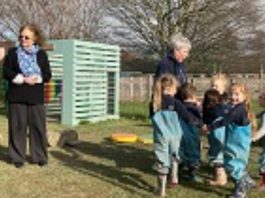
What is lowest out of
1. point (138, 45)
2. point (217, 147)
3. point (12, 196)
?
point (12, 196)

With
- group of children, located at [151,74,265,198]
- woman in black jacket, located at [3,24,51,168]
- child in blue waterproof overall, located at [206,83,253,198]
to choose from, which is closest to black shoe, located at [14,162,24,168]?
woman in black jacket, located at [3,24,51,168]

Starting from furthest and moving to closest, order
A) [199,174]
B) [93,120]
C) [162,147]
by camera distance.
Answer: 1. [93,120]
2. [199,174]
3. [162,147]

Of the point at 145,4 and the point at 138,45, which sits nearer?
the point at 145,4

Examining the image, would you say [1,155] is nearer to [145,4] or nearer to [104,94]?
[104,94]

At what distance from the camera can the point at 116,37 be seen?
3256cm

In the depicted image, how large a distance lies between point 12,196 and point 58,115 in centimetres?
1059

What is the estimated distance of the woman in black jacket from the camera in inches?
292

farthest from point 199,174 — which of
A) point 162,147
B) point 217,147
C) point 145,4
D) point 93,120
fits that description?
point 145,4

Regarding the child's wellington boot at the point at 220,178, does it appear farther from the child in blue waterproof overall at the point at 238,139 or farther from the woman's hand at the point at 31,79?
the woman's hand at the point at 31,79

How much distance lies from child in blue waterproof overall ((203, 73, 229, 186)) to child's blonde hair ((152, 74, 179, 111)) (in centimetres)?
73

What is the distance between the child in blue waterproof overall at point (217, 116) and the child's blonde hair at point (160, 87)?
2.41 ft

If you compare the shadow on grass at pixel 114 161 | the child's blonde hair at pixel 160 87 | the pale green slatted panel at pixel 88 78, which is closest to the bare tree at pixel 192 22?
the pale green slatted panel at pixel 88 78

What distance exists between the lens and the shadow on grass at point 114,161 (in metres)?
6.74

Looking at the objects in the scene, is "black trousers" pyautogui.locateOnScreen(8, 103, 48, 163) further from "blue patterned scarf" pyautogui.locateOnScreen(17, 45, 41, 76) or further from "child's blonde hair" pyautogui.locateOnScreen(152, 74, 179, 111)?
"child's blonde hair" pyautogui.locateOnScreen(152, 74, 179, 111)
